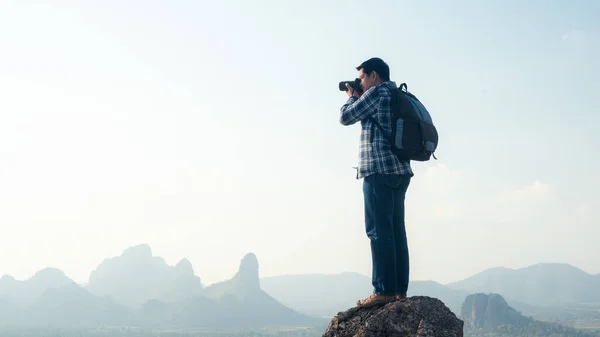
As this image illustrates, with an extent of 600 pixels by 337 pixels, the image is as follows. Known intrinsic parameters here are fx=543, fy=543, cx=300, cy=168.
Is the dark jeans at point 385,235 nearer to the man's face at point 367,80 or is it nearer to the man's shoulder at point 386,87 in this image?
the man's shoulder at point 386,87

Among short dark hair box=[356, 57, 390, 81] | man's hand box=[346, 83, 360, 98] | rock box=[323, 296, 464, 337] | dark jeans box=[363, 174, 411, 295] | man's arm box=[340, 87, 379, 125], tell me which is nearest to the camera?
rock box=[323, 296, 464, 337]

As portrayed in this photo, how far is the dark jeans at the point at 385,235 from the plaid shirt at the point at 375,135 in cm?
8

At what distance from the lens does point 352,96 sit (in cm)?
519

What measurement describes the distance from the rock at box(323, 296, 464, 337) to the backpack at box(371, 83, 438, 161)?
1.26 meters

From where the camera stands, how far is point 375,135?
4.85 meters

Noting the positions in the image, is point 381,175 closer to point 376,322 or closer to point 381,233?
point 381,233

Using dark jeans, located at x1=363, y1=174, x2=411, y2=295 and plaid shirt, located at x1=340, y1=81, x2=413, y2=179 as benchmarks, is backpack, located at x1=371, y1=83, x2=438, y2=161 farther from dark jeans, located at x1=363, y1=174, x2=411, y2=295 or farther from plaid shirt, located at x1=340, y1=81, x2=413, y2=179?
dark jeans, located at x1=363, y1=174, x2=411, y2=295

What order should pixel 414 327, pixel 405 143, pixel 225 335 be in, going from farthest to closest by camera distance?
pixel 225 335
pixel 405 143
pixel 414 327

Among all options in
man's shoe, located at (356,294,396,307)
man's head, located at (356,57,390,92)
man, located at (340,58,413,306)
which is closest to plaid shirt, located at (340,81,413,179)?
man, located at (340,58,413,306)

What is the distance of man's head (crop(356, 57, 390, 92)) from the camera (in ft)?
16.6

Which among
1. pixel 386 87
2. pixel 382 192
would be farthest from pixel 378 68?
pixel 382 192

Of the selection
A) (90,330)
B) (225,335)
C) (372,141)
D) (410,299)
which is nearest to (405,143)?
(372,141)

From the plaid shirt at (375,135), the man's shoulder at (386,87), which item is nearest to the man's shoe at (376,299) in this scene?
the plaid shirt at (375,135)

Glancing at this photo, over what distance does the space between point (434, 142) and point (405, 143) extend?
1.15ft
